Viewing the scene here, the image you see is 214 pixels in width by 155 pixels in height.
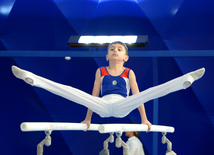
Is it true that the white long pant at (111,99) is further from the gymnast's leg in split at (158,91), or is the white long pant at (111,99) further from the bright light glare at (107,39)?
the bright light glare at (107,39)

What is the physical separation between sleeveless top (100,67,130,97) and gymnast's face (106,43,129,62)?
0.69 ft

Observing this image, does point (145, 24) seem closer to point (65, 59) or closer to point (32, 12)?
point (65, 59)

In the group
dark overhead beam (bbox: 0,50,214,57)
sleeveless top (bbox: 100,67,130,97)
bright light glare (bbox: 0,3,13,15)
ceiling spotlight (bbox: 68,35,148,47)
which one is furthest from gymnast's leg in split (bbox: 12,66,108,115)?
bright light glare (bbox: 0,3,13,15)

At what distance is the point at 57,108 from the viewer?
6816 millimetres

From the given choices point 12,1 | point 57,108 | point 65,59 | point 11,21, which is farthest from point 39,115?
point 12,1

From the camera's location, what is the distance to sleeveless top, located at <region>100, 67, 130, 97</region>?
12.4ft

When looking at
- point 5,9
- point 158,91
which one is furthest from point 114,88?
point 5,9

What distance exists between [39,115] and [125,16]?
136 inches

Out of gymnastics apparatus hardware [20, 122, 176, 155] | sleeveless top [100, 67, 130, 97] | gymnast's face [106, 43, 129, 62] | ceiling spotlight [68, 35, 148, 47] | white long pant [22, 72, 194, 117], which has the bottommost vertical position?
gymnastics apparatus hardware [20, 122, 176, 155]

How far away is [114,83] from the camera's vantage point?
382cm

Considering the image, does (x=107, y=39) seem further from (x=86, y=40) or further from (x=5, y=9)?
(x=5, y=9)

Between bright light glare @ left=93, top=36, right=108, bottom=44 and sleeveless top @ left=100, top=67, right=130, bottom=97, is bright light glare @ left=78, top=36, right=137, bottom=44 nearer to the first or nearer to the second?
bright light glare @ left=93, top=36, right=108, bottom=44

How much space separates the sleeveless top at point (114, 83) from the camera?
377 cm

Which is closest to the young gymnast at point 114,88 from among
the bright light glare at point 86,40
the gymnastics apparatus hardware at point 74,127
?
the gymnastics apparatus hardware at point 74,127
